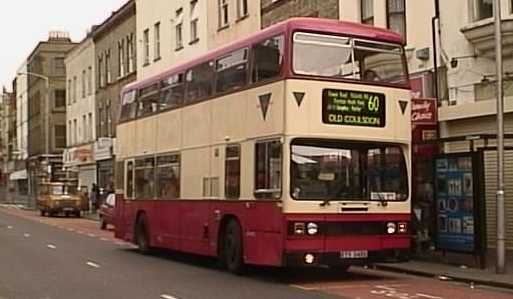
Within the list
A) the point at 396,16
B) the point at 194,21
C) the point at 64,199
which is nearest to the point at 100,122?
the point at 64,199

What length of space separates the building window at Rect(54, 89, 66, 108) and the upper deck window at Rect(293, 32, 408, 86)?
69080 millimetres

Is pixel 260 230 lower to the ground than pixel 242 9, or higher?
lower

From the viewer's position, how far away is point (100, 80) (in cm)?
5975

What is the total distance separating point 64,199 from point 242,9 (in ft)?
72.8

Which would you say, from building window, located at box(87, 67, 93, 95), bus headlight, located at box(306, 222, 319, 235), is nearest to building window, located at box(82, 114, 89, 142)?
building window, located at box(87, 67, 93, 95)

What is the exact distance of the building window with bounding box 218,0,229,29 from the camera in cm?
3666

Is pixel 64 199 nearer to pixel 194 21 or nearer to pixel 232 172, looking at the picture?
pixel 194 21

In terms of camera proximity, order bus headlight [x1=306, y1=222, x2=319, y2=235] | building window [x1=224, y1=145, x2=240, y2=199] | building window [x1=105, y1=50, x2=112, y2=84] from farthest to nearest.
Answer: building window [x1=105, y1=50, x2=112, y2=84]
building window [x1=224, y1=145, x2=240, y2=199]
bus headlight [x1=306, y1=222, x2=319, y2=235]

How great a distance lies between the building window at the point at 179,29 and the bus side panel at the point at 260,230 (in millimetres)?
24595

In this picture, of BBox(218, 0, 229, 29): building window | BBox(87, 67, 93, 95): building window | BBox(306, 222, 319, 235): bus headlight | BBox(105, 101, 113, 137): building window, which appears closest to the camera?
BBox(306, 222, 319, 235): bus headlight

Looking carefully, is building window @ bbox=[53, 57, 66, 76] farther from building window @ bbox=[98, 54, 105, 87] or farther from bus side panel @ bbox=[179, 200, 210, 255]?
bus side panel @ bbox=[179, 200, 210, 255]

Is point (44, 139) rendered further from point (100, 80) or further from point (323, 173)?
point (323, 173)

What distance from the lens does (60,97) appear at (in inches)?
3307

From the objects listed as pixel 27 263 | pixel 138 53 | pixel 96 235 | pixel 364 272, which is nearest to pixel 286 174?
pixel 364 272
